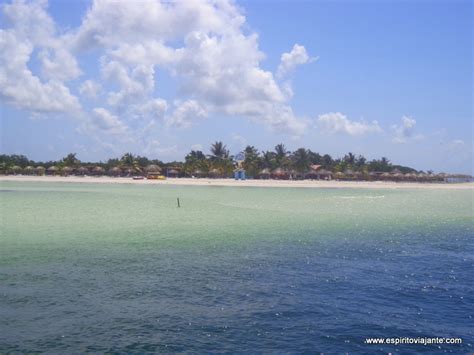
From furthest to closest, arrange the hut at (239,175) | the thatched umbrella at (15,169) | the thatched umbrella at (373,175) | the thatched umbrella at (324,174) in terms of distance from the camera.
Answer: the thatched umbrella at (15,169), the thatched umbrella at (373,175), the thatched umbrella at (324,174), the hut at (239,175)

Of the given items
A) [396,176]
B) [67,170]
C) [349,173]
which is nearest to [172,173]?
[67,170]

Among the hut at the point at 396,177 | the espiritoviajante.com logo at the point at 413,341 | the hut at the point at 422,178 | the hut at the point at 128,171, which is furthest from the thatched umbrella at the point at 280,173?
the espiritoviajante.com logo at the point at 413,341

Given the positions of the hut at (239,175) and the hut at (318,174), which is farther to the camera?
the hut at (318,174)

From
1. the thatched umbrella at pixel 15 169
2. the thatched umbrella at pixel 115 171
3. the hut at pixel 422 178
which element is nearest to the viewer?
the hut at pixel 422 178

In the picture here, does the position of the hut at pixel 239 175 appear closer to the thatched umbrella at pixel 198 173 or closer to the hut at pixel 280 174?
the hut at pixel 280 174

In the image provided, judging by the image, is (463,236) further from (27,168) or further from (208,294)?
(27,168)

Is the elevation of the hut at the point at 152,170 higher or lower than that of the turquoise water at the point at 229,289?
higher

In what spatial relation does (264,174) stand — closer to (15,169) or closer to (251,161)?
(251,161)

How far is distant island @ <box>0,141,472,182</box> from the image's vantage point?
81.4 m

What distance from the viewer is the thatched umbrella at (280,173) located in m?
80.6

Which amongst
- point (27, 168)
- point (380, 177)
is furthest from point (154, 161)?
point (380, 177)

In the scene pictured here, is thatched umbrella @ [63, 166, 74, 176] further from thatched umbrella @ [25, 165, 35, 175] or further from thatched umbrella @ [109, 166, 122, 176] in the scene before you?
thatched umbrella @ [109, 166, 122, 176]

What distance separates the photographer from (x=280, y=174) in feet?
265

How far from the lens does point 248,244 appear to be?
14.9m
